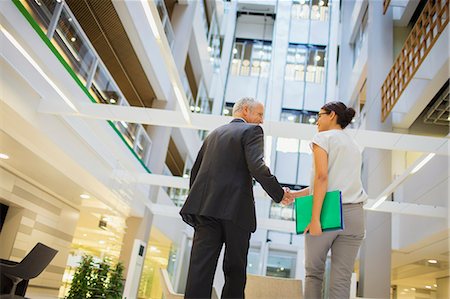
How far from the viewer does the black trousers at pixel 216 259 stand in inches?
83.8

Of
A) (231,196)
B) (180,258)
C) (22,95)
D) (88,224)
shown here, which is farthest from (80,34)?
(180,258)

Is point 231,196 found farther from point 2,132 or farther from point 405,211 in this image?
point 405,211

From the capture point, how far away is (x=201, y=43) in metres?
15.9

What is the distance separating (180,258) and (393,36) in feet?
33.8

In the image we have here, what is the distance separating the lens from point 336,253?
230cm

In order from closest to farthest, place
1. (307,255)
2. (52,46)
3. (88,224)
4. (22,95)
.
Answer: (307,255) → (22,95) → (52,46) → (88,224)

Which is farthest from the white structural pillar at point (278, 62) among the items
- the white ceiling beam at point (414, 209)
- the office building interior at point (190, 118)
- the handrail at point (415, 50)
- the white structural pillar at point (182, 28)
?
the white ceiling beam at point (414, 209)

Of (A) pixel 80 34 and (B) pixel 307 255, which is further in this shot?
(A) pixel 80 34

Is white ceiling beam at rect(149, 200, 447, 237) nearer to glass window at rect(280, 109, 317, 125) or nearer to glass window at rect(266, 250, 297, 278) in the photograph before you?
glass window at rect(266, 250, 297, 278)

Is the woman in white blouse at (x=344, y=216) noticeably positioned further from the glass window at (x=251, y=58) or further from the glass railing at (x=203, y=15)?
the glass window at (x=251, y=58)

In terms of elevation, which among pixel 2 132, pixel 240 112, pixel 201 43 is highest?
pixel 201 43

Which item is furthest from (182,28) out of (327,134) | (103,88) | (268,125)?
(327,134)

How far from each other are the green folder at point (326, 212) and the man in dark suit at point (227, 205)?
15 cm

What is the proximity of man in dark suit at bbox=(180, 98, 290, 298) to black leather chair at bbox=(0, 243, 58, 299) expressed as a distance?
9.66 ft
